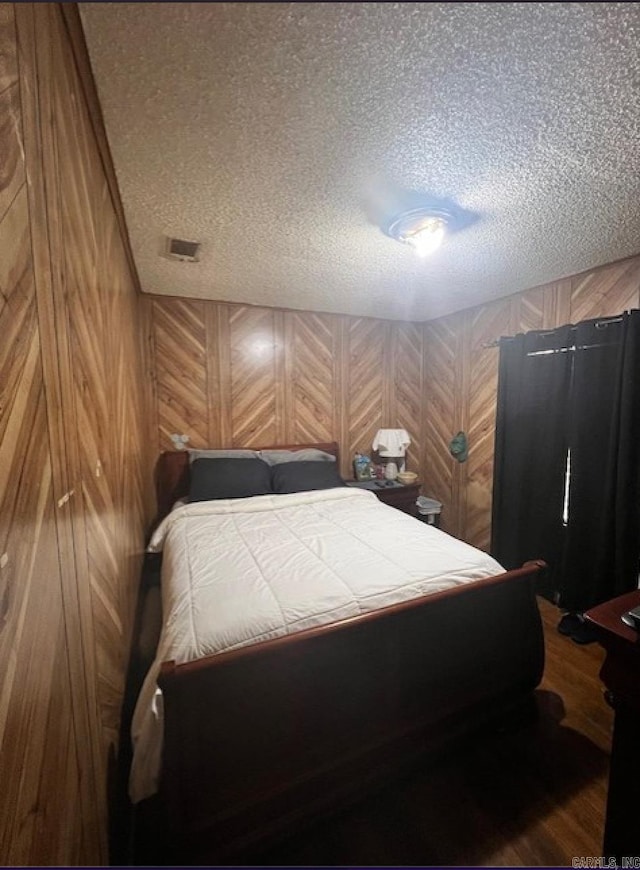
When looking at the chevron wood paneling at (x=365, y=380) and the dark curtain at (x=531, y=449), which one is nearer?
the dark curtain at (x=531, y=449)

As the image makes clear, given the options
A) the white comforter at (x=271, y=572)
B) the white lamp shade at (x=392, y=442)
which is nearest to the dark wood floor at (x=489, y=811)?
the white comforter at (x=271, y=572)

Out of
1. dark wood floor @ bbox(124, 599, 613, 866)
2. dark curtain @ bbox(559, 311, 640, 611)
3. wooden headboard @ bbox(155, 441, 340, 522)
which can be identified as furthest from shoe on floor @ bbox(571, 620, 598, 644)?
wooden headboard @ bbox(155, 441, 340, 522)

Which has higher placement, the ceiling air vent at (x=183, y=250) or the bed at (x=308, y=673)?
the ceiling air vent at (x=183, y=250)

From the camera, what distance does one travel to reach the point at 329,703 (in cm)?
119

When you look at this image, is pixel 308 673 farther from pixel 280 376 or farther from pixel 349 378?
pixel 349 378

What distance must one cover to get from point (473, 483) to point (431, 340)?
1601mm

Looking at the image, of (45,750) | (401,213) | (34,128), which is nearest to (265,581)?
(45,750)

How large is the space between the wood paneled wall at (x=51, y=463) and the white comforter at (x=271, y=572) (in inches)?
8.8

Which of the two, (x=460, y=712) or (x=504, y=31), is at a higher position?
(x=504, y=31)

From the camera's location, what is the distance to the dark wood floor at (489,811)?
3.62ft

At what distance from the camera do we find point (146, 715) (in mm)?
1036

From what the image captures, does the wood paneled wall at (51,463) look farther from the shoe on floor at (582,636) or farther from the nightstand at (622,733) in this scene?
the shoe on floor at (582,636)

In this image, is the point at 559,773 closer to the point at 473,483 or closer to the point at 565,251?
the point at 473,483

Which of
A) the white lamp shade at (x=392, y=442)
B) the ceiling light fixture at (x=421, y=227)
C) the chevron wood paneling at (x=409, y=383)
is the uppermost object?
the ceiling light fixture at (x=421, y=227)
